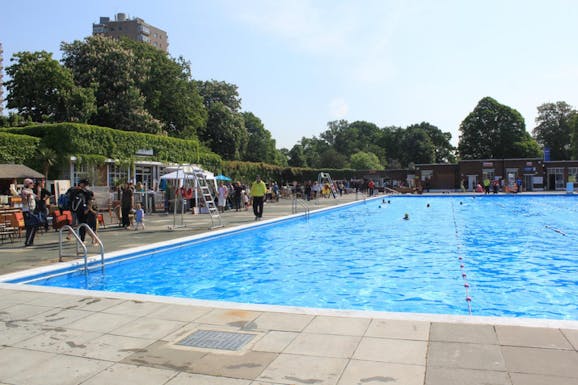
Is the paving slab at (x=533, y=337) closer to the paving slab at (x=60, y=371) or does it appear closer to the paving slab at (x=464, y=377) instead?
the paving slab at (x=464, y=377)

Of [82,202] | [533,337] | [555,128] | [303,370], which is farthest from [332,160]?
[303,370]

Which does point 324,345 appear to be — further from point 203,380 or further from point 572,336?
point 572,336

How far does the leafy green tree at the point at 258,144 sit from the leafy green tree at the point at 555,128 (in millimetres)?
43671

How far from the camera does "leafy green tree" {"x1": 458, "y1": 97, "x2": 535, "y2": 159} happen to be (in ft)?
219

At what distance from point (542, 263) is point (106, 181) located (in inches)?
831

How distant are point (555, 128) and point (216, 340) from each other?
84.0m

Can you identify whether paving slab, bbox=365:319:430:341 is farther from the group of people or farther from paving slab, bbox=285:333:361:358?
the group of people

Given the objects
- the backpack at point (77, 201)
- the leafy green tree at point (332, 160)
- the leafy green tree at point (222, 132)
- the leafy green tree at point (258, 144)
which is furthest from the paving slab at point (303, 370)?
the leafy green tree at point (332, 160)

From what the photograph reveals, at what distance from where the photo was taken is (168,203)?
22578mm

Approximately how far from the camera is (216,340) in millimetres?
4332

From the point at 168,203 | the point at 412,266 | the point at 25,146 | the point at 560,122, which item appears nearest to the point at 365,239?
the point at 412,266

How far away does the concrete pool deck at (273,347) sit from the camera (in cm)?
346

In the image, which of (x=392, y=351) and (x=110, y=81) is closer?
(x=392, y=351)

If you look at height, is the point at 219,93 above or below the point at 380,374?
above
